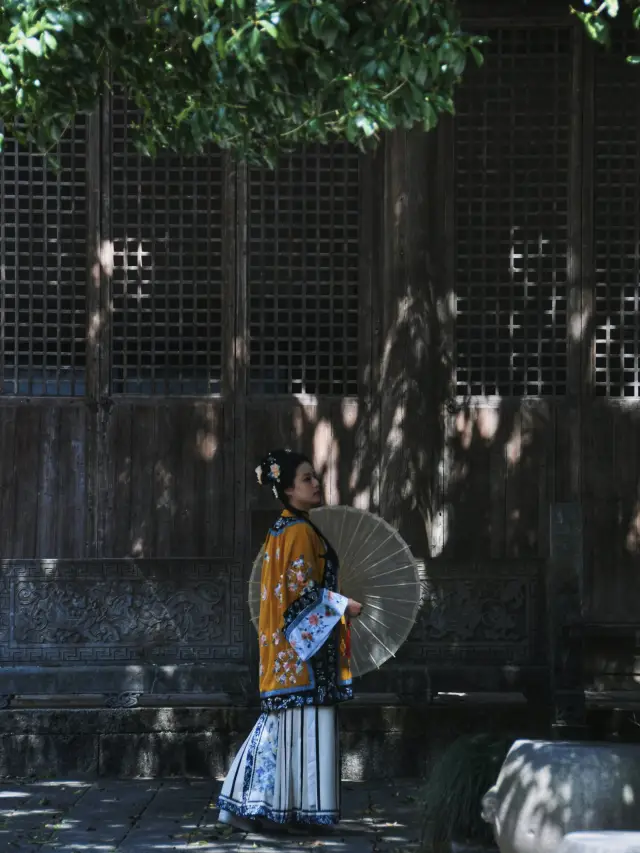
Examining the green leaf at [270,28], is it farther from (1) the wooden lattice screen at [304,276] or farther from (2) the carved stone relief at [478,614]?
(2) the carved stone relief at [478,614]

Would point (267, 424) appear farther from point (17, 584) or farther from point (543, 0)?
point (543, 0)

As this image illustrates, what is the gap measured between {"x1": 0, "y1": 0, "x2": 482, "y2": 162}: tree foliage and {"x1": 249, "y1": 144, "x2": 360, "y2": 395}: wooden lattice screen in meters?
3.14

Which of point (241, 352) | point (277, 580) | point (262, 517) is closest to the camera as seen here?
point (277, 580)

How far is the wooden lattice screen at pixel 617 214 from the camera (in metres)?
10.7

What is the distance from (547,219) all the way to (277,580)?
3.56 meters

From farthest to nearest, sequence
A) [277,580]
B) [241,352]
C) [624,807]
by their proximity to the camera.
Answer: [241,352] < [277,580] < [624,807]

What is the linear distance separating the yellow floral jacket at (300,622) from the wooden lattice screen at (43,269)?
2.74 m

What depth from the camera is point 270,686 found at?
8.53 m

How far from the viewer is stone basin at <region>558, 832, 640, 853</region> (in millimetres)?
5332

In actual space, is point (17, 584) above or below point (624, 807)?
above

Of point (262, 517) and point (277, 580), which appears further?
point (262, 517)

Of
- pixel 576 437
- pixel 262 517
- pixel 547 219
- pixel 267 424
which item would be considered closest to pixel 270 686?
pixel 262 517

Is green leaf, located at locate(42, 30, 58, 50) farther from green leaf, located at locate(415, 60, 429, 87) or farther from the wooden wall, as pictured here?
the wooden wall

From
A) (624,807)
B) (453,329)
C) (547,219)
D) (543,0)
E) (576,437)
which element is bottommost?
(624,807)
